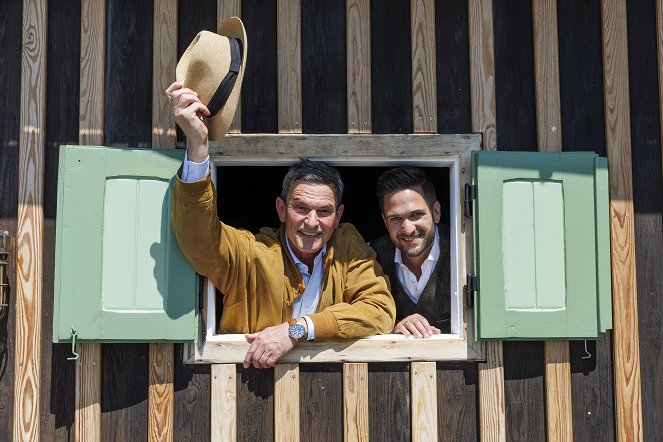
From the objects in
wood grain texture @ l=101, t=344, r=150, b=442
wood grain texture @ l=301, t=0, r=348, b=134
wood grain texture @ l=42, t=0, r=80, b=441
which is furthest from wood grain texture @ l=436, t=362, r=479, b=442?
wood grain texture @ l=42, t=0, r=80, b=441

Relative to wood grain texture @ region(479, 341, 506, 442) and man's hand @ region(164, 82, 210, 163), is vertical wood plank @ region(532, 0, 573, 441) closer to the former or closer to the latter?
wood grain texture @ region(479, 341, 506, 442)

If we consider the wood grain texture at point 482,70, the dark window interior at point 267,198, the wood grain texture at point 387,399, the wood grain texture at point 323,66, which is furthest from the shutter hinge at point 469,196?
the dark window interior at point 267,198

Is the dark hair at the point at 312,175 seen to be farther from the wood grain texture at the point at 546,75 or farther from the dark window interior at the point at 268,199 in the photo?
the dark window interior at the point at 268,199

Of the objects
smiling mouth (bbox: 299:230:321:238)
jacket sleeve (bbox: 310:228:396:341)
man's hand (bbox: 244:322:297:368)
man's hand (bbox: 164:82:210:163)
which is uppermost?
man's hand (bbox: 164:82:210:163)

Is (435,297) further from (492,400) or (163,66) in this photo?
(163,66)

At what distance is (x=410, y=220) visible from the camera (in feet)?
16.0

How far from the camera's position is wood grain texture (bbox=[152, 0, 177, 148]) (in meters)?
4.19

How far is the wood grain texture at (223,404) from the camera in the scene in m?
4.10

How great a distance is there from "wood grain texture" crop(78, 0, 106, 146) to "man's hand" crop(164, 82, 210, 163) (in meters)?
0.57

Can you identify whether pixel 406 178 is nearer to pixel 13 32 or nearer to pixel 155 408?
pixel 155 408

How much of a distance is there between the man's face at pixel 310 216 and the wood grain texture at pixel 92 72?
1.04 m

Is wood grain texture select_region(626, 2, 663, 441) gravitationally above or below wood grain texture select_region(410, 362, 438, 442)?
above

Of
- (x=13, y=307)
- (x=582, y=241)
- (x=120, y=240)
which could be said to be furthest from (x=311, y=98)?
(x=13, y=307)

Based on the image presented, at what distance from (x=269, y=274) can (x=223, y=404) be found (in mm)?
692
